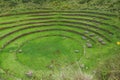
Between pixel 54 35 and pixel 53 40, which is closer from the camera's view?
pixel 53 40

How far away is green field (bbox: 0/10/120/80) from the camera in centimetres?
2046

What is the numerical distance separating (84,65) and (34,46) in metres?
6.76

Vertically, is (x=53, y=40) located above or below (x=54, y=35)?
below

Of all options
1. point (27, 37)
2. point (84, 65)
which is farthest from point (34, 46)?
point (84, 65)

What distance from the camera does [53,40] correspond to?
2591cm

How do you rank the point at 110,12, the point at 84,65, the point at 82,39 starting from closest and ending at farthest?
the point at 84,65, the point at 82,39, the point at 110,12

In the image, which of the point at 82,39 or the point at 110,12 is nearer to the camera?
the point at 82,39

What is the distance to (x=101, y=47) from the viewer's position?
2405 cm

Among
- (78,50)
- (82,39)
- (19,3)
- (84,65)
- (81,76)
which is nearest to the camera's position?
(81,76)

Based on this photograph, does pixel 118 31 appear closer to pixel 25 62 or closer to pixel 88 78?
pixel 25 62

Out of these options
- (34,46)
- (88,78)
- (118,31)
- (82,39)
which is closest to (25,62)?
(34,46)

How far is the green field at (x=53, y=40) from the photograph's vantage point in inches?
806

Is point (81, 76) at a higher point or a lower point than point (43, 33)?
higher

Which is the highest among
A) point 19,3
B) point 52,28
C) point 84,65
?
point 19,3
